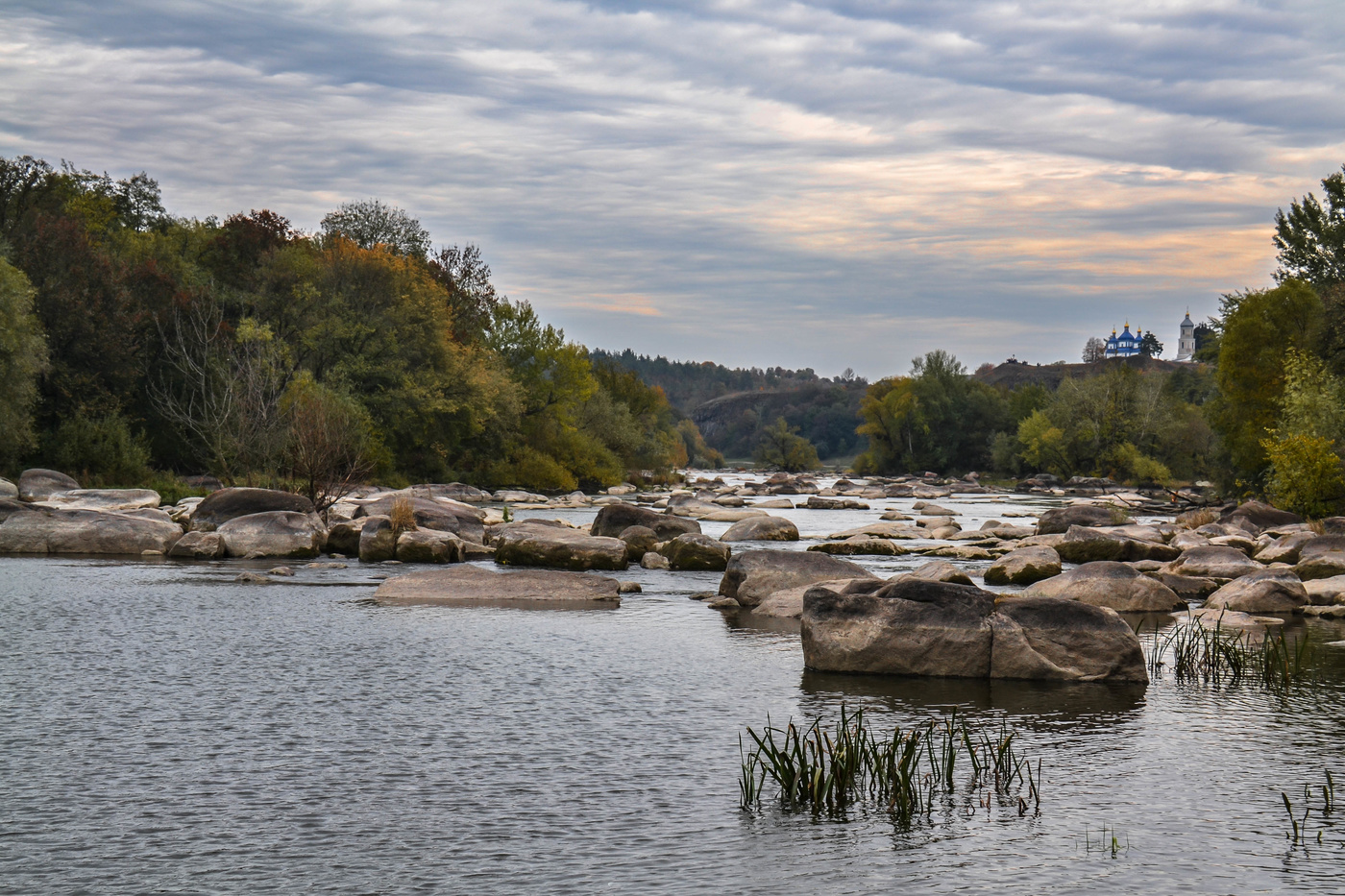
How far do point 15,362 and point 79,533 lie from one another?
1436 centimetres

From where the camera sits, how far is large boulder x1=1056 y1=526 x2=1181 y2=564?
98.2 ft

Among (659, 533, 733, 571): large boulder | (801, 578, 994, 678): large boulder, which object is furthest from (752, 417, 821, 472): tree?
(801, 578, 994, 678): large boulder

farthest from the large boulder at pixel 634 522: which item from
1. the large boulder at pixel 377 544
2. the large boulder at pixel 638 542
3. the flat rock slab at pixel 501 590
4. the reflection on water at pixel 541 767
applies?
the reflection on water at pixel 541 767

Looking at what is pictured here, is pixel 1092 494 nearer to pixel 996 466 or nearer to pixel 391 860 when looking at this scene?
pixel 996 466

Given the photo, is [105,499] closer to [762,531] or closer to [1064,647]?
[762,531]

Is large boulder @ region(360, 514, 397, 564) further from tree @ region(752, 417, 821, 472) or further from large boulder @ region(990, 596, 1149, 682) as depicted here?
tree @ region(752, 417, 821, 472)

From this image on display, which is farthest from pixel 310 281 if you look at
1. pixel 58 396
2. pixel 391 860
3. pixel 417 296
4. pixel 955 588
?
pixel 391 860

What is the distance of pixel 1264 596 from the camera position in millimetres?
21047

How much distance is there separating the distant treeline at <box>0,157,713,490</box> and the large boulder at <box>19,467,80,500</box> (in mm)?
2319

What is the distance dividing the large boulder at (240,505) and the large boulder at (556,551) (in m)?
6.90

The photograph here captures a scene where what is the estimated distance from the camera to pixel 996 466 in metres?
118

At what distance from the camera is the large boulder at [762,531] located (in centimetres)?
3778

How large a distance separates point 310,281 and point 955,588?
2260 inches

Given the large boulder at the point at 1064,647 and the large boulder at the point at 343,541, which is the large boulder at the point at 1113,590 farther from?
the large boulder at the point at 343,541
